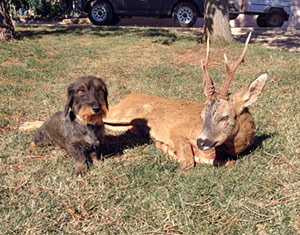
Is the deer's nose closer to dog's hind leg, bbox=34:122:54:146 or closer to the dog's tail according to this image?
dog's hind leg, bbox=34:122:54:146

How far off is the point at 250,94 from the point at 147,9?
13.6 meters

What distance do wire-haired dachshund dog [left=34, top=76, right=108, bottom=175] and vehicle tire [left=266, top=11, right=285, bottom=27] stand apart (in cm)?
1697

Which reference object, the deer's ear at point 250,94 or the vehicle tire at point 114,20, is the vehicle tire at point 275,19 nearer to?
the vehicle tire at point 114,20

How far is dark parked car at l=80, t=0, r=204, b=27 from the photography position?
16453 millimetres

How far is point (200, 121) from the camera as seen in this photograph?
5.04 m

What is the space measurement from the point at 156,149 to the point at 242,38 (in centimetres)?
1039

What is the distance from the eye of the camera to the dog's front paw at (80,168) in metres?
4.29

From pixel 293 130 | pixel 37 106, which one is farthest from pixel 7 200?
pixel 293 130

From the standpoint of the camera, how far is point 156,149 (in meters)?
5.01

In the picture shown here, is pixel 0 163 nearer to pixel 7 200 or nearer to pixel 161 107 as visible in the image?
pixel 7 200

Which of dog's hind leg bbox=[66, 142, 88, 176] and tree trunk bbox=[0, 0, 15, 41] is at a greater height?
tree trunk bbox=[0, 0, 15, 41]

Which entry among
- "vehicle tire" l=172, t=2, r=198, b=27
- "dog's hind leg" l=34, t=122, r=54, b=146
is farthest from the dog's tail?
"vehicle tire" l=172, t=2, r=198, b=27

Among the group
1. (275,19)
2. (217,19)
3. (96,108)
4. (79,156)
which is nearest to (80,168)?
(79,156)

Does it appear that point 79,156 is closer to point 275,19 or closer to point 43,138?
point 43,138
